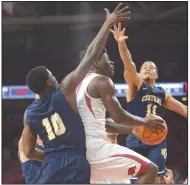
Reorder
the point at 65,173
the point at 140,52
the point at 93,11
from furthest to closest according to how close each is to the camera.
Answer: the point at 140,52, the point at 93,11, the point at 65,173

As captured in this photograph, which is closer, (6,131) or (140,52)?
(140,52)

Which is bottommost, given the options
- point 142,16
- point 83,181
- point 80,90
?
point 83,181

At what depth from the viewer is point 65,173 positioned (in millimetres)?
2984

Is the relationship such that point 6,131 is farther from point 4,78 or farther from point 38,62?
point 38,62

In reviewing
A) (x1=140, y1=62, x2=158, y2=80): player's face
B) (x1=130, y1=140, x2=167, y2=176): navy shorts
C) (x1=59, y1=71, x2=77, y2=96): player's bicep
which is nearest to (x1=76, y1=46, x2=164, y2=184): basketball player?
(x1=59, y1=71, x2=77, y2=96): player's bicep

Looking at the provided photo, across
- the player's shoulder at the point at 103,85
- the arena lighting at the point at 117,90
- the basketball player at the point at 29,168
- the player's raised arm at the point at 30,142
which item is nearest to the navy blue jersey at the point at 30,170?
the basketball player at the point at 29,168

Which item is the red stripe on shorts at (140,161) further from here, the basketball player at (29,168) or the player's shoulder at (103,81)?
the basketball player at (29,168)

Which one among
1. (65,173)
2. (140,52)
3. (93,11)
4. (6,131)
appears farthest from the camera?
(6,131)

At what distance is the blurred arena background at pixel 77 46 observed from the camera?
8.30 m

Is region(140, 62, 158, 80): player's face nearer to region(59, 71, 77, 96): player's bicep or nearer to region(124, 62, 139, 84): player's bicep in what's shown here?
region(124, 62, 139, 84): player's bicep

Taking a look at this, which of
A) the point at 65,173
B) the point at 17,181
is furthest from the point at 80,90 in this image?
the point at 17,181

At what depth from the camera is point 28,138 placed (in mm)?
3178

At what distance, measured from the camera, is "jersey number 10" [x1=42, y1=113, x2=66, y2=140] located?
302cm

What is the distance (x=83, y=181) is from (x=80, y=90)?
618mm
